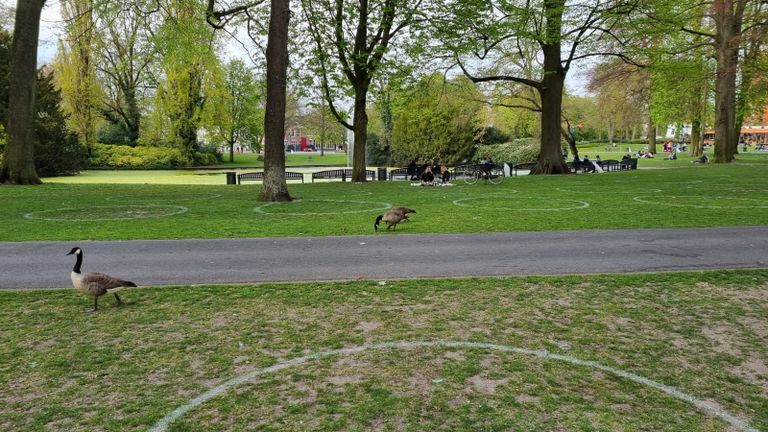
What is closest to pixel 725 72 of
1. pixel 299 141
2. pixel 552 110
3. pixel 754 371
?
pixel 552 110

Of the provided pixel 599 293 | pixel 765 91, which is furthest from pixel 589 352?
pixel 765 91

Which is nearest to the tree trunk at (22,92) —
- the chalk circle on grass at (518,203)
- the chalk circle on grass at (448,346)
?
the chalk circle on grass at (518,203)

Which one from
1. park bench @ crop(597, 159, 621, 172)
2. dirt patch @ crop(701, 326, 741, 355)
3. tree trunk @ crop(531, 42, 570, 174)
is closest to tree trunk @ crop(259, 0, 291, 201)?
dirt patch @ crop(701, 326, 741, 355)

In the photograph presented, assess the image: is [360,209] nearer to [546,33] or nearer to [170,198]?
[170,198]

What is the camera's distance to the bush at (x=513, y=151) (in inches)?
1892

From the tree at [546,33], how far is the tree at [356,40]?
2554 millimetres

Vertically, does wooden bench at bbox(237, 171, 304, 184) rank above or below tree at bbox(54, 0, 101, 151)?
below

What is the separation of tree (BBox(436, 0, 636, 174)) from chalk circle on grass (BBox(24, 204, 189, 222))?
1575 cm

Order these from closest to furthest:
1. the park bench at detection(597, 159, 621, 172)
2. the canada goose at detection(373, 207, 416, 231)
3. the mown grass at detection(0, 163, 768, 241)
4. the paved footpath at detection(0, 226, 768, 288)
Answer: the paved footpath at detection(0, 226, 768, 288) → the canada goose at detection(373, 207, 416, 231) → the mown grass at detection(0, 163, 768, 241) → the park bench at detection(597, 159, 621, 172)

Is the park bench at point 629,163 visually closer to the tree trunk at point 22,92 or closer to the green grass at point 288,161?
the tree trunk at point 22,92

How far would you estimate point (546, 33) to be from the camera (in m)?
28.1

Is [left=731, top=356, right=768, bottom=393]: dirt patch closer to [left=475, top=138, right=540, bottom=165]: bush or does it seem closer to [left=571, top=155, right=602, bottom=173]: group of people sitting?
[left=571, top=155, right=602, bottom=173]: group of people sitting

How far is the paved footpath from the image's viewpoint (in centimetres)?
857

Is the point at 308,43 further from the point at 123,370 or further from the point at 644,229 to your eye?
the point at 123,370
